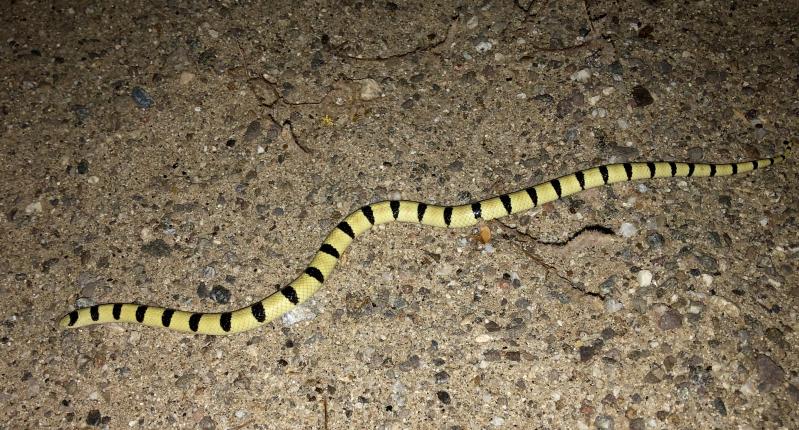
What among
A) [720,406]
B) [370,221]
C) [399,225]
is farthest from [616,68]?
[720,406]

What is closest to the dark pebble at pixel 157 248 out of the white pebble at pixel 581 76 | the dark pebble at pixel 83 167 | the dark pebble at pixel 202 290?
the dark pebble at pixel 202 290

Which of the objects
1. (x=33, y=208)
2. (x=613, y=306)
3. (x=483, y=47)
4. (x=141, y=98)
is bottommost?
(x=613, y=306)

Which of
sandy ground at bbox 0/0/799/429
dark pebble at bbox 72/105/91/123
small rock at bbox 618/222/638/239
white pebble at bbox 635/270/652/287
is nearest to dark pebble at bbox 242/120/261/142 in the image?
sandy ground at bbox 0/0/799/429

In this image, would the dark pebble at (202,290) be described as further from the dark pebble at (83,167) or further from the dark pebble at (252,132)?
the dark pebble at (83,167)

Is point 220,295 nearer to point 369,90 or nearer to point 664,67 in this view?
point 369,90

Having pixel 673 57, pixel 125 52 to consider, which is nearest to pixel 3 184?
pixel 125 52

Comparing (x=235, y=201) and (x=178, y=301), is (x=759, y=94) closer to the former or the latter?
(x=235, y=201)
